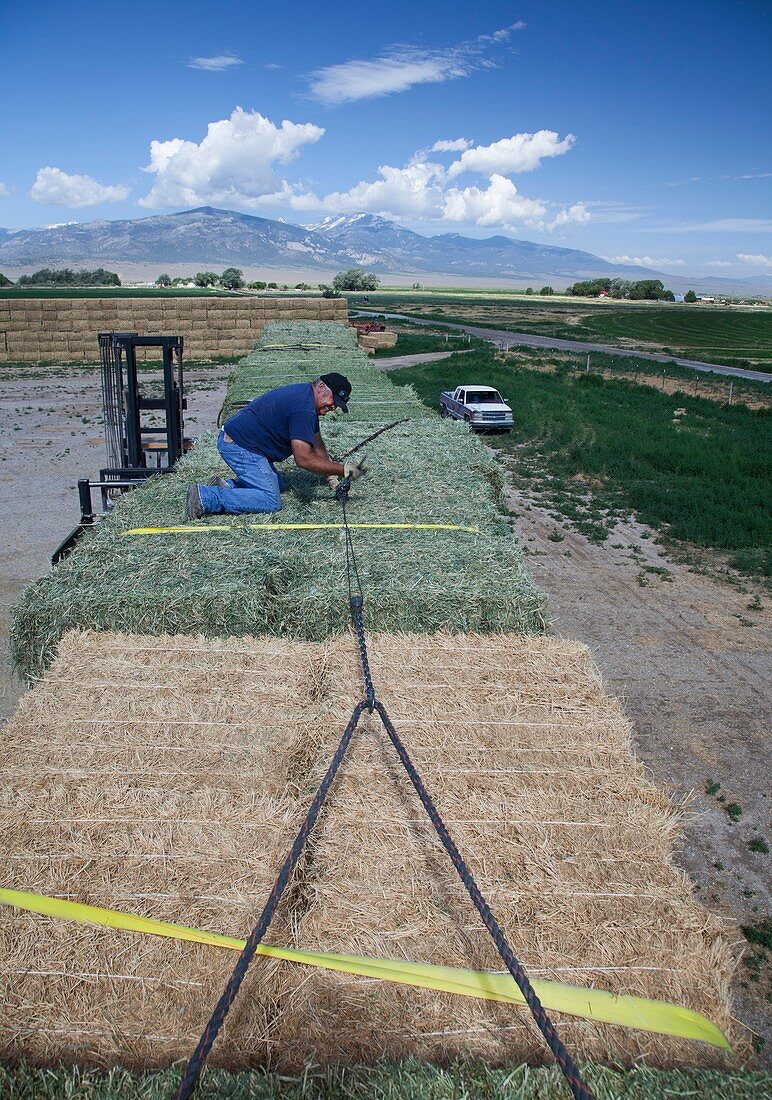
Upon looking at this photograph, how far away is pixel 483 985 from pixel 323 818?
0.94m

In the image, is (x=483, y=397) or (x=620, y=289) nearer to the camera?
(x=483, y=397)

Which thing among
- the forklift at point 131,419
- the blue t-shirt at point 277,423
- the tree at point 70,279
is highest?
the blue t-shirt at point 277,423

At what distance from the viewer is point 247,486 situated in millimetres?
6906

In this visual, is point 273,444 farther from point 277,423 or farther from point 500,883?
point 500,883

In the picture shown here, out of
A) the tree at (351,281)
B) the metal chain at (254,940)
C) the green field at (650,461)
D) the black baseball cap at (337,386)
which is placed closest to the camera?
the metal chain at (254,940)

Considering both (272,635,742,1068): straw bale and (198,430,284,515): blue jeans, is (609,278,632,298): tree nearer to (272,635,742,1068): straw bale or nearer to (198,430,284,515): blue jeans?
(198,430,284,515): blue jeans

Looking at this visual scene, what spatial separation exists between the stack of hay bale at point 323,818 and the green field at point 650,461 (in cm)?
794

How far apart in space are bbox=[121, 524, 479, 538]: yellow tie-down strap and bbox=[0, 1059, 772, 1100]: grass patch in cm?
429

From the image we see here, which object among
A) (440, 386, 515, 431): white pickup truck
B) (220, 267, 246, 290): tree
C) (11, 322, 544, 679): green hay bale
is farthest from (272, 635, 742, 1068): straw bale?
(220, 267, 246, 290): tree

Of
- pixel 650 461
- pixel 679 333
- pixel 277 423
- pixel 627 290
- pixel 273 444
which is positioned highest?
pixel 277 423

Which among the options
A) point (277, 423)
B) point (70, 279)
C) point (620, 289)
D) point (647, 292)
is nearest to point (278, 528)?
point (277, 423)

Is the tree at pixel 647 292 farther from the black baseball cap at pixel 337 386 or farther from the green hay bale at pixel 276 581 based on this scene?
the green hay bale at pixel 276 581

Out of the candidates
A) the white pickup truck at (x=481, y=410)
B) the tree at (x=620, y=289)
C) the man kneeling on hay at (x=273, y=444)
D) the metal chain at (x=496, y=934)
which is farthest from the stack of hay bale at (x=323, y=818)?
the tree at (x=620, y=289)

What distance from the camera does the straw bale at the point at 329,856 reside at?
233 cm
